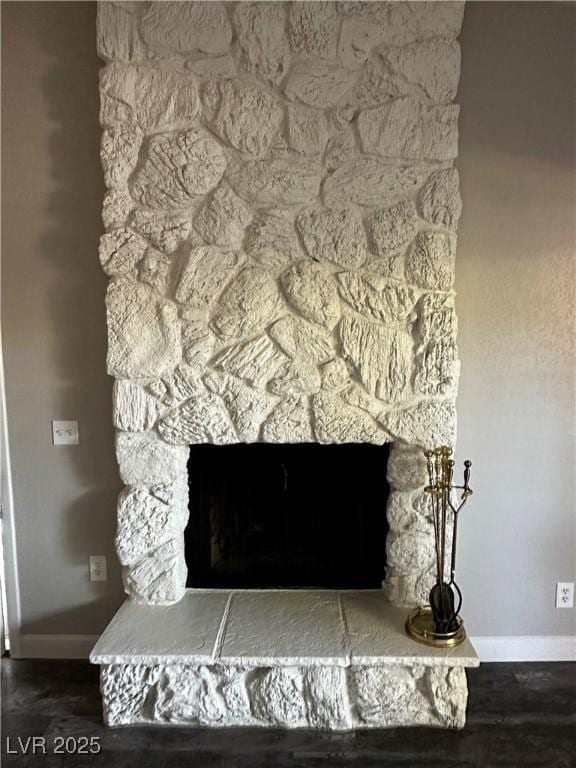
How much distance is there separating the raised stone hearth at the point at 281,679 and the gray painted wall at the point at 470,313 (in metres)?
0.47

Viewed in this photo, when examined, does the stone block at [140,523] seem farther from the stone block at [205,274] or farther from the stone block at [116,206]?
the stone block at [116,206]

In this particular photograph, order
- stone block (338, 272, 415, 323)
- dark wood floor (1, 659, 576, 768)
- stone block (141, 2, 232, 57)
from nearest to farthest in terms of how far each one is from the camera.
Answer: dark wood floor (1, 659, 576, 768), stone block (141, 2, 232, 57), stone block (338, 272, 415, 323)

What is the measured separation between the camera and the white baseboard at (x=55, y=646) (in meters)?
2.43

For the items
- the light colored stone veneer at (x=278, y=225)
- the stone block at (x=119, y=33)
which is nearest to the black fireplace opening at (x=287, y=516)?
the light colored stone veneer at (x=278, y=225)

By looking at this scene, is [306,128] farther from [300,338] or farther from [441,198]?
[300,338]

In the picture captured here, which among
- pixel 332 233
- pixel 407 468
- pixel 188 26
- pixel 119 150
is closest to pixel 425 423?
pixel 407 468

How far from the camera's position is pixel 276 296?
210 cm

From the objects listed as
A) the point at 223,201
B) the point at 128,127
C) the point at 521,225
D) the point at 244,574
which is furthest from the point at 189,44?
the point at 244,574

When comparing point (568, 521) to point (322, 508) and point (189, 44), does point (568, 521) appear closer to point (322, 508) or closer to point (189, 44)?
point (322, 508)

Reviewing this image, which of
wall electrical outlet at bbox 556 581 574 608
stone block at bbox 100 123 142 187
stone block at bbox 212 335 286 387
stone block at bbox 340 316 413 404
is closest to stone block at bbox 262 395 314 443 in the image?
stone block at bbox 212 335 286 387

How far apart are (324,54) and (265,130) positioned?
1.04 ft

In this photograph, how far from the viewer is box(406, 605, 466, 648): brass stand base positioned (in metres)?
1.99

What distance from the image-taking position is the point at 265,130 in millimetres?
2037

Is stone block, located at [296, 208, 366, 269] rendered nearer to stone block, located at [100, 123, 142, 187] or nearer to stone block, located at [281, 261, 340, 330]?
stone block, located at [281, 261, 340, 330]
